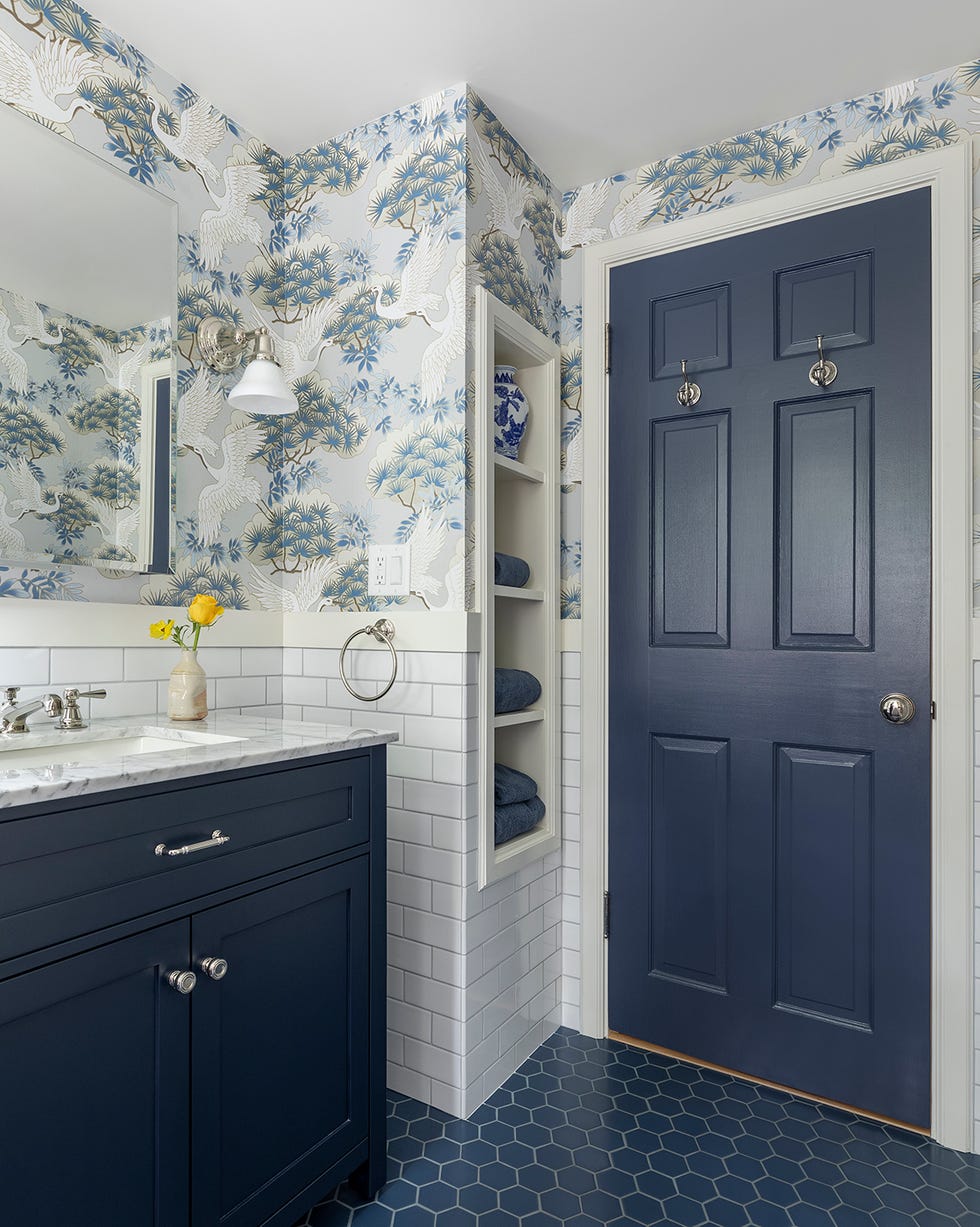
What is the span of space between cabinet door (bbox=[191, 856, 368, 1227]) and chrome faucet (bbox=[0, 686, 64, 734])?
545 mm

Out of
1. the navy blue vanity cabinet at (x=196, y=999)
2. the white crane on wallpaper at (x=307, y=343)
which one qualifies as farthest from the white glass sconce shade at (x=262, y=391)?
the navy blue vanity cabinet at (x=196, y=999)

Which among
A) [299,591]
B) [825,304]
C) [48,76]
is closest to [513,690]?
[299,591]

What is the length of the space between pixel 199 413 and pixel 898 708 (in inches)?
71.4

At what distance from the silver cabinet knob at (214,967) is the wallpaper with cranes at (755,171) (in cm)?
138

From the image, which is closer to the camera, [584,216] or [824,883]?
[824,883]

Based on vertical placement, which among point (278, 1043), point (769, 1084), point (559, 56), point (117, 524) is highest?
point (559, 56)

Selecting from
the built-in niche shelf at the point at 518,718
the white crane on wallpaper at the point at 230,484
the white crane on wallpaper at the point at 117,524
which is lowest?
the built-in niche shelf at the point at 518,718

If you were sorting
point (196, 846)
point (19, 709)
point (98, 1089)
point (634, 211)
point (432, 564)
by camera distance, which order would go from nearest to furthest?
point (98, 1089), point (196, 846), point (19, 709), point (432, 564), point (634, 211)

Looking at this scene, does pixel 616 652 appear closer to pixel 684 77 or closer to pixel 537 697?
pixel 537 697

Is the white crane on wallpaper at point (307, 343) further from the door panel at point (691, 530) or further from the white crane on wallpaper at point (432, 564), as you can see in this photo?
the door panel at point (691, 530)

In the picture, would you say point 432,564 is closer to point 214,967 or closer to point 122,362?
point 122,362

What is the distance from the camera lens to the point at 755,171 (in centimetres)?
208

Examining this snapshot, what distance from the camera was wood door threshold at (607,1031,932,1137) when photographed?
1852 millimetres

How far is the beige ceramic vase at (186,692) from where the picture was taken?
170cm
